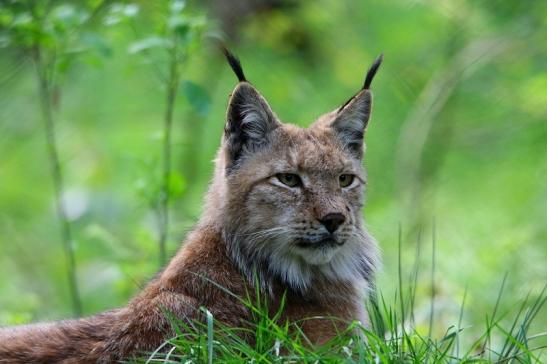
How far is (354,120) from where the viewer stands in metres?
6.09

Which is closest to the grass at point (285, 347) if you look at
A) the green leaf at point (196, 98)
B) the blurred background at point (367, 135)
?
the green leaf at point (196, 98)

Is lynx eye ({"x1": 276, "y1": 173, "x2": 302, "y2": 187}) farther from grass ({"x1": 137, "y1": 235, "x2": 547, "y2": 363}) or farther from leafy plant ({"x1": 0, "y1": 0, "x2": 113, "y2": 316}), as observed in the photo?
leafy plant ({"x1": 0, "y1": 0, "x2": 113, "y2": 316})

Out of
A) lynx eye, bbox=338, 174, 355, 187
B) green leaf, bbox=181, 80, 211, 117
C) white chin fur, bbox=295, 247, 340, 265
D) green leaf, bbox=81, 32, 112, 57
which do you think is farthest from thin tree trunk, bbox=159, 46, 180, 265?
white chin fur, bbox=295, 247, 340, 265

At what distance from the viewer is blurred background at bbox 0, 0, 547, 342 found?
10070mm

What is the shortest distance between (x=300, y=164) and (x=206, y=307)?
1.01 meters

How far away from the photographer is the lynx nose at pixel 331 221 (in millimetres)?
5434

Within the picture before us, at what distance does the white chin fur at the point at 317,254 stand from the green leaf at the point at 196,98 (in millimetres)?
1617

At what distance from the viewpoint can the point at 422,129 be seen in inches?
420

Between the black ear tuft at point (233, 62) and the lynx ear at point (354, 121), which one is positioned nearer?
the black ear tuft at point (233, 62)

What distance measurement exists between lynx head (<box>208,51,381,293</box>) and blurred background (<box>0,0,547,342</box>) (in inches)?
107

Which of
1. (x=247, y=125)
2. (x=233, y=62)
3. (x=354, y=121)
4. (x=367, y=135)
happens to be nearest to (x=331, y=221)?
(x=247, y=125)

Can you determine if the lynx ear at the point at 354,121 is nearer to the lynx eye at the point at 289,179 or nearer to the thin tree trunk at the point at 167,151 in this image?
the lynx eye at the point at 289,179

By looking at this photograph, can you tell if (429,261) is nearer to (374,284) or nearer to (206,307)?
(374,284)

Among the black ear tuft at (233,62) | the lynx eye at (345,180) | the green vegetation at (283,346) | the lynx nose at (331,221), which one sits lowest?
the green vegetation at (283,346)
